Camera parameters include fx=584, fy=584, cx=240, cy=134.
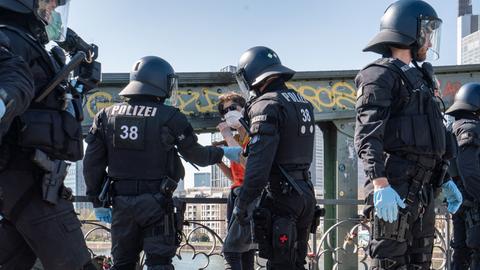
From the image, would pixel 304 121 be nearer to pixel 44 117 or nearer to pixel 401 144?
pixel 401 144

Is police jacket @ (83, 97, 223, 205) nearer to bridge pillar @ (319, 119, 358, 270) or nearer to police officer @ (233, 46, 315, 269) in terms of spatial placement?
police officer @ (233, 46, 315, 269)

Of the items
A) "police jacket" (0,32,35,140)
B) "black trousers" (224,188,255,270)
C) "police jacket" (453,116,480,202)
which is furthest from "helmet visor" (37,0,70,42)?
"police jacket" (453,116,480,202)

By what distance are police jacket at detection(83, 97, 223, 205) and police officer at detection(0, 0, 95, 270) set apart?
1092 mm

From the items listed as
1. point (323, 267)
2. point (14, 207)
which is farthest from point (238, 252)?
point (323, 267)

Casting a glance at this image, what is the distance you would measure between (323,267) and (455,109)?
3.05 metres

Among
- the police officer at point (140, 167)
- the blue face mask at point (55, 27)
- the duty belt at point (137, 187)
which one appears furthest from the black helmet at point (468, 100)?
the blue face mask at point (55, 27)

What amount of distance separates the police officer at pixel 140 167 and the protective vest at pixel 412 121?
153cm

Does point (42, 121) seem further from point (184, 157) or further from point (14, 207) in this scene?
point (184, 157)

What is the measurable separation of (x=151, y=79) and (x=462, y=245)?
3.39m

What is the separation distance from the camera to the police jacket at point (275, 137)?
4000 mm

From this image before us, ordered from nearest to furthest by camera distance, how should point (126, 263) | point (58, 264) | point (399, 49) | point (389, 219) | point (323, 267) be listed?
point (58, 264) < point (389, 219) < point (399, 49) < point (126, 263) < point (323, 267)

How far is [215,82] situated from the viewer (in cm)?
955

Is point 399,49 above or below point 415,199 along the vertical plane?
above

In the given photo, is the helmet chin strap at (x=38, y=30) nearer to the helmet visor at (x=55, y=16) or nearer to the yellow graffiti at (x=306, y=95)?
the helmet visor at (x=55, y=16)
